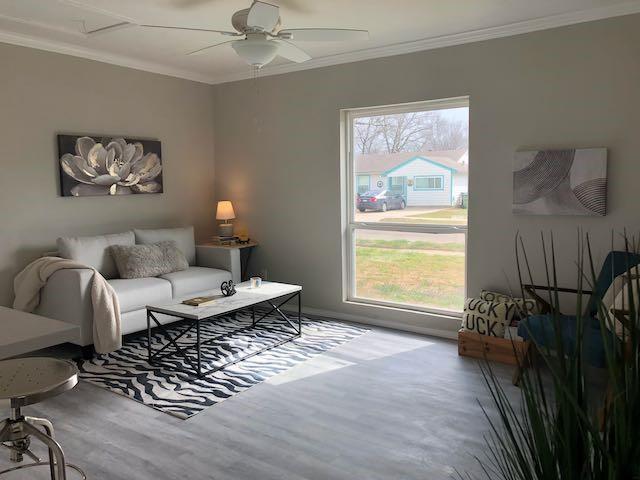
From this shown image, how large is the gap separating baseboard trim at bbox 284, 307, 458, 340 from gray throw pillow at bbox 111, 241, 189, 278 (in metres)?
1.34

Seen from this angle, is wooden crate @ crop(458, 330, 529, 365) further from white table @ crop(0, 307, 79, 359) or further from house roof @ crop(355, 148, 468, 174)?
white table @ crop(0, 307, 79, 359)

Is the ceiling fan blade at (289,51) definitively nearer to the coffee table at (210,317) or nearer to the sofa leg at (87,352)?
the coffee table at (210,317)

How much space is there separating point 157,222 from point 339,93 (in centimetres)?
235

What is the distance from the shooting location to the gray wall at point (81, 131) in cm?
453

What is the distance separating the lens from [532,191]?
4.27m

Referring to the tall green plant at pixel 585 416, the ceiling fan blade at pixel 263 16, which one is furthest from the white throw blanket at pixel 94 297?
the tall green plant at pixel 585 416

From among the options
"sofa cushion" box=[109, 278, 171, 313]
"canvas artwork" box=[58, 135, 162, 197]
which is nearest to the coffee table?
"sofa cushion" box=[109, 278, 171, 313]

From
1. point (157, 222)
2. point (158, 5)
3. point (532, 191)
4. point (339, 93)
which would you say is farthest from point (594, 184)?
point (157, 222)

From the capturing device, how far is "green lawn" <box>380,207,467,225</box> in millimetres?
4797

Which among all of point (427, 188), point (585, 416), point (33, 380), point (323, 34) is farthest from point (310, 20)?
point (585, 416)

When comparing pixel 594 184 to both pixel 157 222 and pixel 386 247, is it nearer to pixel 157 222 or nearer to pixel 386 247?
pixel 386 247

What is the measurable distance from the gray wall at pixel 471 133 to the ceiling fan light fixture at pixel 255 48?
182 centimetres

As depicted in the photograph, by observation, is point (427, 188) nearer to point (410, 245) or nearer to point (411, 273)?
point (410, 245)

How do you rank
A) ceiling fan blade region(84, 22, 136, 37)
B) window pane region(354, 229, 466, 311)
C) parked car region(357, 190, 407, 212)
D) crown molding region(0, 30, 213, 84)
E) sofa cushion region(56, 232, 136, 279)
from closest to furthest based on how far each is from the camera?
1. ceiling fan blade region(84, 22, 136, 37)
2. crown molding region(0, 30, 213, 84)
3. sofa cushion region(56, 232, 136, 279)
4. window pane region(354, 229, 466, 311)
5. parked car region(357, 190, 407, 212)
